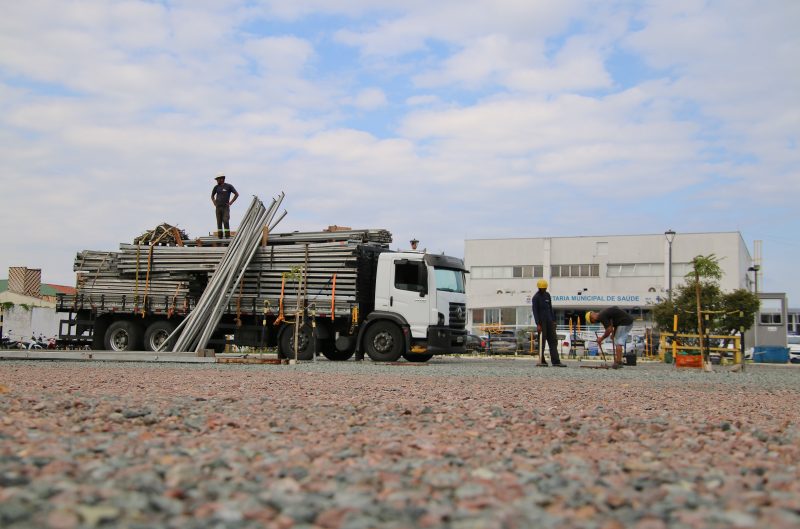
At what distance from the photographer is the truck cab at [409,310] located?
19.6m

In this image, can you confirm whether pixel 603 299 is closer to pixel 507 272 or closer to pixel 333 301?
Answer: pixel 507 272

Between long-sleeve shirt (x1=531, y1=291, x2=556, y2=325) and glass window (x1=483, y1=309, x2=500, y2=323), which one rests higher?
glass window (x1=483, y1=309, x2=500, y2=323)

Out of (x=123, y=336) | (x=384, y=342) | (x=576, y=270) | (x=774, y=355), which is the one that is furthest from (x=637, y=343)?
(x=576, y=270)

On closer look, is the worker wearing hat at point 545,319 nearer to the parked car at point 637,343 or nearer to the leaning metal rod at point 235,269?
the leaning metal rod at point 235,269

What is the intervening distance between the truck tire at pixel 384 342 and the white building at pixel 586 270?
38245 millimetres

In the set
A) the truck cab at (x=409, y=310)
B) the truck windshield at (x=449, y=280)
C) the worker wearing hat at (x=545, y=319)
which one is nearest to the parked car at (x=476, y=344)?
the truck windshield at (x=449, y=280)

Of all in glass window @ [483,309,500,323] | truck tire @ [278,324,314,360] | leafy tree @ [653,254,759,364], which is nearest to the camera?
truck tire @ [278,324,314,360]

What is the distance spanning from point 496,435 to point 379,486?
6.71ft

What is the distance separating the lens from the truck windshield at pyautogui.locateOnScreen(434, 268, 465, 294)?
65.8 feet

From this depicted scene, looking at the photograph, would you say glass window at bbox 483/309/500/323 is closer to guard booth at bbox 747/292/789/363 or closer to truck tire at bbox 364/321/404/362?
guard booth at bbox 747/292/789/363

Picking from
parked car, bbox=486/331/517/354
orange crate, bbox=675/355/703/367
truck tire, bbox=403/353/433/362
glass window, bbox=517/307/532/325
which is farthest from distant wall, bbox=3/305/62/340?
glass window, bbox=517/307/532/325

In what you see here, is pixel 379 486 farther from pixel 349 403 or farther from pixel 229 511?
pixel 349 403

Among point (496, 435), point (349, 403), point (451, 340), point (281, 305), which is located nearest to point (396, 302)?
point (451, 340)

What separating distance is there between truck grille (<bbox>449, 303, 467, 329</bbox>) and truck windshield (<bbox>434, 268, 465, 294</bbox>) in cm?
40
